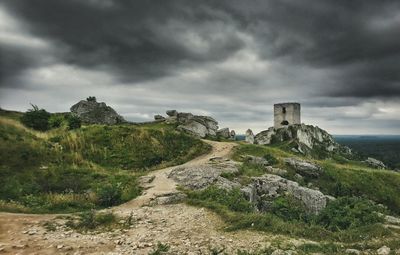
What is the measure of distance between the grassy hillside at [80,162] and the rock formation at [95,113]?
64.0 feet

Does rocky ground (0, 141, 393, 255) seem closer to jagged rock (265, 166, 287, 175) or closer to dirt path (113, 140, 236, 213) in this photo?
dirt path (113, 140, 236, 213)

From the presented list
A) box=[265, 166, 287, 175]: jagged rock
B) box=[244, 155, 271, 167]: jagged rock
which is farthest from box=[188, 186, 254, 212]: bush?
box=[244, 155, 271, 167]: jagged rock

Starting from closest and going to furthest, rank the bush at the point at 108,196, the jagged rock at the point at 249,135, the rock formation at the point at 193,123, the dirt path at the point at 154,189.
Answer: the dirt path at the point at 154,189 → the bush at the point at 108,196 → the rock formation at the point at 193,123 → the jagged rock at the point at 249,135

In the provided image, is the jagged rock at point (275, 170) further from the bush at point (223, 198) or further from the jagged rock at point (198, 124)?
the jagged rock at point (198, 124)

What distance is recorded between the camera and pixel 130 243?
13.0 meters

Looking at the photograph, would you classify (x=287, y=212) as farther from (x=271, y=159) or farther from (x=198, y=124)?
(x=198, y=124)

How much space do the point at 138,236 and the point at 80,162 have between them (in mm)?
16046

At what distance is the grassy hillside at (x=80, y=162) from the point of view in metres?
19.5

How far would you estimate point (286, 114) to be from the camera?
3164 inches

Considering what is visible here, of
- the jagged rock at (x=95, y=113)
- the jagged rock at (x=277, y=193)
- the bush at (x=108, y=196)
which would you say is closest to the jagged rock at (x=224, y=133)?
the jagged rock at (x=95, y=113)

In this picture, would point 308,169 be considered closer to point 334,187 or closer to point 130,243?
point 334,187

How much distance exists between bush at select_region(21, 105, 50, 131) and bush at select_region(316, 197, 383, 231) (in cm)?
3167

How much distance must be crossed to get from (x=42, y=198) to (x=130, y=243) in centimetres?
880

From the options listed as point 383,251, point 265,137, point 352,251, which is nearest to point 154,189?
point 352,251
